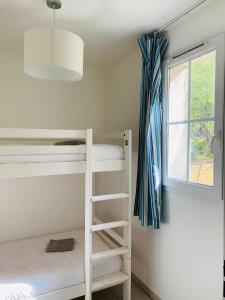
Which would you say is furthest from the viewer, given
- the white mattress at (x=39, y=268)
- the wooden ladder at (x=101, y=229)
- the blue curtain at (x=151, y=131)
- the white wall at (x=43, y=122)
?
the white wall at (x=43, y=122)

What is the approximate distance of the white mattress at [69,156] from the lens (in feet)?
5.62

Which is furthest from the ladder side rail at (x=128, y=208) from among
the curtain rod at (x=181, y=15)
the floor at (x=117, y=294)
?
the curtain rod at (x=181, y=15)

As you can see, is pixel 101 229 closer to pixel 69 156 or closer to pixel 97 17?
pixel 69 156

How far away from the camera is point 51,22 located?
79.1 inches

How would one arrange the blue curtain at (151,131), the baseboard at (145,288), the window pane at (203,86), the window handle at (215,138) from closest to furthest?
the window handle at (215,138) → the window pane at (203,86) → the blue curtain at (151,131) → the baseboard at (145,288)

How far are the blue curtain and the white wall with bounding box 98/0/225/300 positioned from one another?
0.13 meters

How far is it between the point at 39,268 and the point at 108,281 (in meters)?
0.63

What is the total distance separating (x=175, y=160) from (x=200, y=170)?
0.93 feet

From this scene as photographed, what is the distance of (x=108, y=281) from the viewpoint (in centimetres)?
206

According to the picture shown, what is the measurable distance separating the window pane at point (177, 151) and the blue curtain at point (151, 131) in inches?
3.8

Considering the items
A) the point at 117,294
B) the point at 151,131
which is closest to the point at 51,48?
the point at 151,131

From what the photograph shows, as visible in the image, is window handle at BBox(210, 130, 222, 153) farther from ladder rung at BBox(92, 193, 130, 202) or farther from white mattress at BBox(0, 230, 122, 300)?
white mattress at BBox(0, 230, 122, 300)

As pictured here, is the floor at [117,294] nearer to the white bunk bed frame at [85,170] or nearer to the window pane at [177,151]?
the white bunk bed frame at [85,170]

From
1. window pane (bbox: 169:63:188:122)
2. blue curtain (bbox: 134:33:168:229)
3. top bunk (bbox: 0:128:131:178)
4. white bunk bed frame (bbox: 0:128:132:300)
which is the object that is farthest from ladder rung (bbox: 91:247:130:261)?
window pane (bbox: 169:63:188:122)
